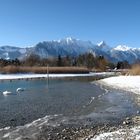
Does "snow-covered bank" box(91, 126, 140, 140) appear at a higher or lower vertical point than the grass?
lower

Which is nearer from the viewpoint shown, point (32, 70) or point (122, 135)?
point (122, 135)

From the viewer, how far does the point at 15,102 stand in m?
28.5

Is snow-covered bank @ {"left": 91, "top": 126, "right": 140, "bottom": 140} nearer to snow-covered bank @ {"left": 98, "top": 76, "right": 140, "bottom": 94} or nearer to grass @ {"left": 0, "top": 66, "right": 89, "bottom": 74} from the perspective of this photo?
snow-covered bank @ {"left": 98, "top": 76, "right": 140, "bottom": 94}

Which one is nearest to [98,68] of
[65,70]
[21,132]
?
[65,70]

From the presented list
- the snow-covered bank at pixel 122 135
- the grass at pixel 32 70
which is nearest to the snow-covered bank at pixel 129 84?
the snow-covered bank at pixel 122 135

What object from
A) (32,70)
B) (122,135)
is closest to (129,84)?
(122,135)

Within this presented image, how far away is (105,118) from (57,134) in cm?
559

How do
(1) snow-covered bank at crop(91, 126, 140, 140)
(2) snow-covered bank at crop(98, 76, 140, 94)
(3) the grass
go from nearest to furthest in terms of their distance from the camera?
(1) snow-covered bank at crop(91, 126, 140, 140)
(2) snow-covered bank at crop(98, 76, 140, 94)
(3) the grass

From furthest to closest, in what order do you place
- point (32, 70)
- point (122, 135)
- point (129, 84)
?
point (32, 70) → point (129, 84) → point (122, 135)

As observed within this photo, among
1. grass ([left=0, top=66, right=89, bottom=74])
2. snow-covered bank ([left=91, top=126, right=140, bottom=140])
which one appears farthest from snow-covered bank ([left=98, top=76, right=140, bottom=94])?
grass ([left=0, top=66, right=89, bottom=74])

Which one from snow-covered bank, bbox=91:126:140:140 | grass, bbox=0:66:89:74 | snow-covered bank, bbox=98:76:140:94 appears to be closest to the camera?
snow-covered bank, bbox=91:126:140:140

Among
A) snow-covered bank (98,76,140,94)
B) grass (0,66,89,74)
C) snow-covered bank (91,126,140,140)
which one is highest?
grass (0,66,89,74)

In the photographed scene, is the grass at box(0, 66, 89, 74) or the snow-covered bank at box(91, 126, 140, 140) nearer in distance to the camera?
the snow-covered bank at box(91, 126, 140, 140)

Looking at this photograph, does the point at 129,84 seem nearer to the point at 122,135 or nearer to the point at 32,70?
the point at 122,135
